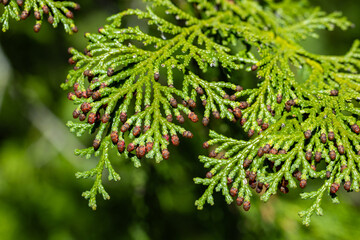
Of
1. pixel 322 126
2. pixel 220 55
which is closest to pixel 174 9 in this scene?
pixel 220 55

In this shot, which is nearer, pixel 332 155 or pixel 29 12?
pixel 332 155

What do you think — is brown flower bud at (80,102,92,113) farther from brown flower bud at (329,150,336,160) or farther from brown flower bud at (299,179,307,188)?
brown flower bud at (329,150,336,160)

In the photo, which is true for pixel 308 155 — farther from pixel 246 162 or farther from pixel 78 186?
pixel 78 186

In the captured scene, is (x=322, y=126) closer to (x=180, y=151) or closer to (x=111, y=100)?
(x=111, y=100)

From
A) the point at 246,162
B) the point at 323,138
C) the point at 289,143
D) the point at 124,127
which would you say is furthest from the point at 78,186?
the point at 323,138

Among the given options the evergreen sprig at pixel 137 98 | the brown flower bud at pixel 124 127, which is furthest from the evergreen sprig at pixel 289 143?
the brown flower bud at pixel 124 127

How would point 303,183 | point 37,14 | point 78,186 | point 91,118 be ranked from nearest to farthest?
point 303,183 → point 91,118 → point 37,14 → point 78,186

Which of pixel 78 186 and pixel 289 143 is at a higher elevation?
pixel 289 143

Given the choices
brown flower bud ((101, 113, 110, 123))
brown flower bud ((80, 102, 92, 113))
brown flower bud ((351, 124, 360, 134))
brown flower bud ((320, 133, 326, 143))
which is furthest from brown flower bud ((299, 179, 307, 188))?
brown flower bud ((80, 102, 92, 113))

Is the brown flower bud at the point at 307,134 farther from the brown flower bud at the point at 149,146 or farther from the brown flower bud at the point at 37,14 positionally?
the brown flower bud at the point at 37,14
